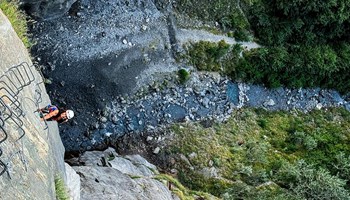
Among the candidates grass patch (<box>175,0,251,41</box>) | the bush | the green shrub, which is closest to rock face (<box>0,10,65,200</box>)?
the green shrub

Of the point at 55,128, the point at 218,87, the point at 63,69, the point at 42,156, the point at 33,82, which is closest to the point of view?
the point at 42,156

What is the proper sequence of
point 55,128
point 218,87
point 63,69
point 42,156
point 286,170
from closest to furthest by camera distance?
point 42,156 < point 55,128 < point 63,69 < point 286,170 < point 218,87

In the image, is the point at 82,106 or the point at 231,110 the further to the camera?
the point at 231,110

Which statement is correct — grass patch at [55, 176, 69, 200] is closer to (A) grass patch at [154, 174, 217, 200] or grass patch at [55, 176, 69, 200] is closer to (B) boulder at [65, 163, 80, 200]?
(B) boulder at [65, 163, 80, 200]

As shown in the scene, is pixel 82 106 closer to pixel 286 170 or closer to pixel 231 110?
pixel 231 110

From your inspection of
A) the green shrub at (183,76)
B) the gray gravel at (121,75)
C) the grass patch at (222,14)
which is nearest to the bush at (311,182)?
the gray gravel at (121,75)

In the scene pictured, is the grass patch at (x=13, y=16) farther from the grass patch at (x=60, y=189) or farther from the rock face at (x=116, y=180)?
the grass patch at (x=60, y=189)

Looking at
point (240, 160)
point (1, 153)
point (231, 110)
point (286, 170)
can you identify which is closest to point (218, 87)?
point (231, 110)
